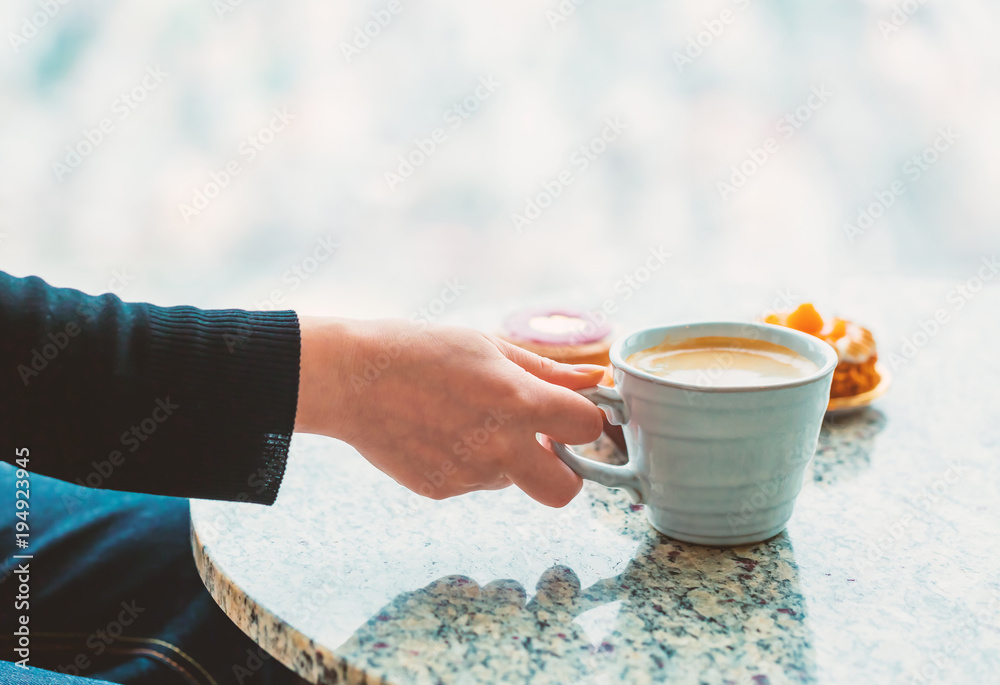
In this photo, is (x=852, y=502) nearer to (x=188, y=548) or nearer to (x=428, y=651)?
(x=428, y=651)

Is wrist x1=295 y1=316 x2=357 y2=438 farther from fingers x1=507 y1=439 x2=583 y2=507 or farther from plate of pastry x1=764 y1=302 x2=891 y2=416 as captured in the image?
plate of pastry x1=764 y1=302 x2=891 y2=416

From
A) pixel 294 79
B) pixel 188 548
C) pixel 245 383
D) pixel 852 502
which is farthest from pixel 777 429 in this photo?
pixel 294 79

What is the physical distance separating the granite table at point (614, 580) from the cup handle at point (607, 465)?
56 millimetres

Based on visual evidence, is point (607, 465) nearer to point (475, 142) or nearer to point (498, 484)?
point (498, 484)

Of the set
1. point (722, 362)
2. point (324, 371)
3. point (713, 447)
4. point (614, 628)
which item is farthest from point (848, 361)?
point (324, 371)

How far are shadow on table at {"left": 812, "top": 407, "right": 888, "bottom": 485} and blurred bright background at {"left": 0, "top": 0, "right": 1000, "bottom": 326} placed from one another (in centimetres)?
218

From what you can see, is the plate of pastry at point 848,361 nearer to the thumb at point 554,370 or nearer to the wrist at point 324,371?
the thumb at point 554,370

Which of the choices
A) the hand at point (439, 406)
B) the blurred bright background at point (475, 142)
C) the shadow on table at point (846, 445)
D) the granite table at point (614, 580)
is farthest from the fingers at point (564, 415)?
the blurred bright background at point (475, 142)

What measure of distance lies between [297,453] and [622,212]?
2.82 meters

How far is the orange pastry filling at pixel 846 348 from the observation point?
101 cm

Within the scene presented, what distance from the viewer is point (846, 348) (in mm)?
1021

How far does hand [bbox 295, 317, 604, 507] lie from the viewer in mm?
731

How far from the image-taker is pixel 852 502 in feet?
2.73

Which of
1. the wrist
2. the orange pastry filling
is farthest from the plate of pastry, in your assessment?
the wrist
